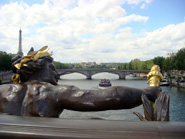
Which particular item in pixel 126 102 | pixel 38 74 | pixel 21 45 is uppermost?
pixel 21 45

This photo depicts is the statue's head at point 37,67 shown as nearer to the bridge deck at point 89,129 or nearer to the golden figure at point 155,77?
the bridge deck at point 89,129

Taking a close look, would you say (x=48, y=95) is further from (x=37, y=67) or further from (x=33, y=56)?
(x=33, y=56)

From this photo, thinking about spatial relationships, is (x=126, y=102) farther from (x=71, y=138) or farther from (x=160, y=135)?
(x=71, y=138)

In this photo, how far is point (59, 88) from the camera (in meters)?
2.17

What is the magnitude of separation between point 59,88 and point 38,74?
21.8 inches

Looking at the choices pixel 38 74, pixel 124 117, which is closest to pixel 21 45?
pixel 124 117

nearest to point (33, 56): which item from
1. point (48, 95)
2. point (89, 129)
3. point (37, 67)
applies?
point (37, 67)

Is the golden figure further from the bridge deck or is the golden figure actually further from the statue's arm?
the bridge deck

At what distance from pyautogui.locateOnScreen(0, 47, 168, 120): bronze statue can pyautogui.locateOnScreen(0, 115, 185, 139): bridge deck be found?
54 centimetres

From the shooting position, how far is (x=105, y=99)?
1.96 m

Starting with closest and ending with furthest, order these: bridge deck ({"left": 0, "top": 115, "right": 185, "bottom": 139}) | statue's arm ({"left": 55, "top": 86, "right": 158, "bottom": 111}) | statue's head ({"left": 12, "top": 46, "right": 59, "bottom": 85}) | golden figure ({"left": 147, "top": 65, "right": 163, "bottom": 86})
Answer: bridge deck ({"left": 0, "top": 115, "right": 185, "bottom": 139}) < statue's arm ({"left": 55, "top": 86, "right": 158, "bottom": 111}) < golden figure ({"left": 147, "top": 65, "right": 163, "bottom": 86}) < statue's head ({"left": 12, "top": 46, "right": 59, "bottom": 85})

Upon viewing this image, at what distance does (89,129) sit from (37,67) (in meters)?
1.46

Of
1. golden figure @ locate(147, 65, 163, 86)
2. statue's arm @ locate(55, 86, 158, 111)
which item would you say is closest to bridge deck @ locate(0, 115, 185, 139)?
statue's arm @ locate(55, 86, 158, 111)

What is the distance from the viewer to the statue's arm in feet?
6.42
